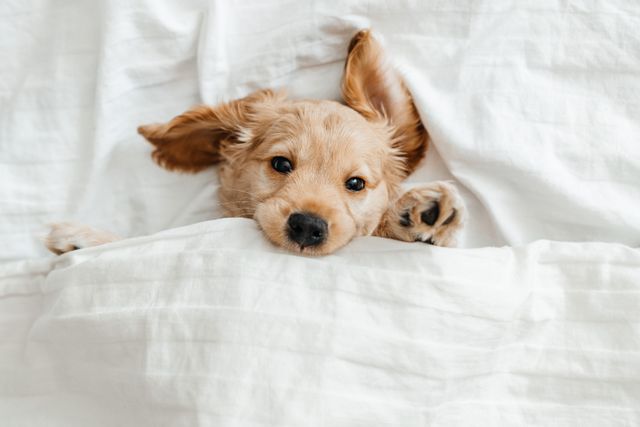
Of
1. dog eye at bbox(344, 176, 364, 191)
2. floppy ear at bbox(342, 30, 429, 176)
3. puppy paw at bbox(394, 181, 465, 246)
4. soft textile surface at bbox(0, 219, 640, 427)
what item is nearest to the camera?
soft textile surface at bbox(0, 219, 640, 427)

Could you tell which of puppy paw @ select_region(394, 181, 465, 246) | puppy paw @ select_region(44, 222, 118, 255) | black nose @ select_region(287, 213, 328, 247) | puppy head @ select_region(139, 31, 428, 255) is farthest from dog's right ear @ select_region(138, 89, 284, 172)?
puppy paw @ select_region(394, 181, 465, 246)

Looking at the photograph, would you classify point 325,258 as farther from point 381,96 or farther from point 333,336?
point 381,96

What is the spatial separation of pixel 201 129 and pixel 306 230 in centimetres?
60

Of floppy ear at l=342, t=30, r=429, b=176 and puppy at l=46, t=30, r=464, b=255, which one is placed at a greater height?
floppy ear at l=342, t=30, r=429, b=176

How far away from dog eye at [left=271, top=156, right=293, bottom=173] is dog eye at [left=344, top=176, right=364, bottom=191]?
0.49ft

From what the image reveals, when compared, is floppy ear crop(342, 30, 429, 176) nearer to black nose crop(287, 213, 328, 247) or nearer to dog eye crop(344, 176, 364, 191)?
dog eye crop(344, 176, 364, 191)

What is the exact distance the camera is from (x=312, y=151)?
1467 mm

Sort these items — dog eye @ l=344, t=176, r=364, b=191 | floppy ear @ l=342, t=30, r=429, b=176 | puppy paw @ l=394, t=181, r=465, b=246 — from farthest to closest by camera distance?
floppy ear @ l=342, t=30, r=429, b=176 < dog eye @ l=344, t=176, r=364, b=191 < puppy paw @ l=394, t=181, r=465, b=246

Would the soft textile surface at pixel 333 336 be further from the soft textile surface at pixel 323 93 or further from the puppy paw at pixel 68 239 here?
the soft textile surface at pixel 323 93

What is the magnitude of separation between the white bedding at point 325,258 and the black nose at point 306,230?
0.17 ft

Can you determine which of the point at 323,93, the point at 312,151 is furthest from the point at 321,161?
the point at 323,93

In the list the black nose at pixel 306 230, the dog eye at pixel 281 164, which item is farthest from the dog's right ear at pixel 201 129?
the black nose at pixel 306 230

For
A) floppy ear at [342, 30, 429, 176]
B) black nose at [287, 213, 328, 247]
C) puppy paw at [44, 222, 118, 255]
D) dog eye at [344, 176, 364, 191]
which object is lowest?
puppy paw at [44, 222, 118, 255]

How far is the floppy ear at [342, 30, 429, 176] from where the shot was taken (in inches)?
63.4
